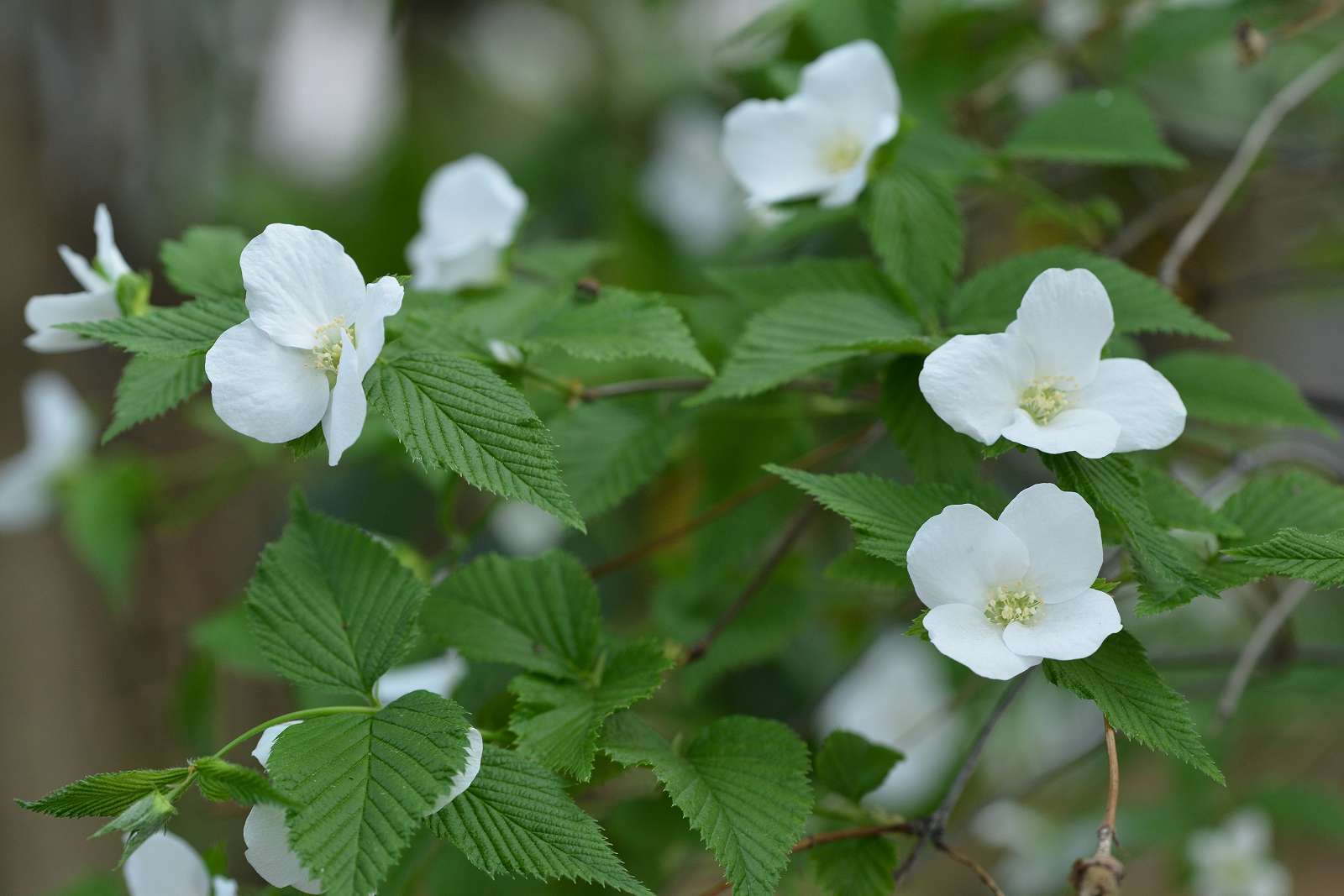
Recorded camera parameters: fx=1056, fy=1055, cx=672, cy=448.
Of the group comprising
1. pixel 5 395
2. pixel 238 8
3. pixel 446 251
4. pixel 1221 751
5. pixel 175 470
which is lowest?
pixel 1221 751

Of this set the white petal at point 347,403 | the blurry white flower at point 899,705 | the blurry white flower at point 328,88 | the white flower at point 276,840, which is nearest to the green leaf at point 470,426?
the white petal at point 347,403

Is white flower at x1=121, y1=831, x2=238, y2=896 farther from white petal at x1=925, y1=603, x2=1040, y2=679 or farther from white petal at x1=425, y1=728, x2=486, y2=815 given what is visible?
white petal at x1=925, y1=603, x2=1040, y2=679

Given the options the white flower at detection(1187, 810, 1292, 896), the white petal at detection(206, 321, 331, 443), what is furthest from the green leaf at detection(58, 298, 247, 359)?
the white flower at detection(1187, 810, 1292, 896)

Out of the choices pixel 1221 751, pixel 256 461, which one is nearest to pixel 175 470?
pixel 256 461

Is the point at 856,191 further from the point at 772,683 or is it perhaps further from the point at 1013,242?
the point at 1013,242

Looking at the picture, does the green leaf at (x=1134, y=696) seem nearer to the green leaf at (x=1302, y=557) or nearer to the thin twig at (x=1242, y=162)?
the green leaf at (x=1302, y=557)

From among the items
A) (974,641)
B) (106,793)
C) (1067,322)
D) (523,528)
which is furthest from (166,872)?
(523,528)

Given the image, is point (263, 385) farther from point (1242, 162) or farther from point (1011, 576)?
point (1242, 162)
